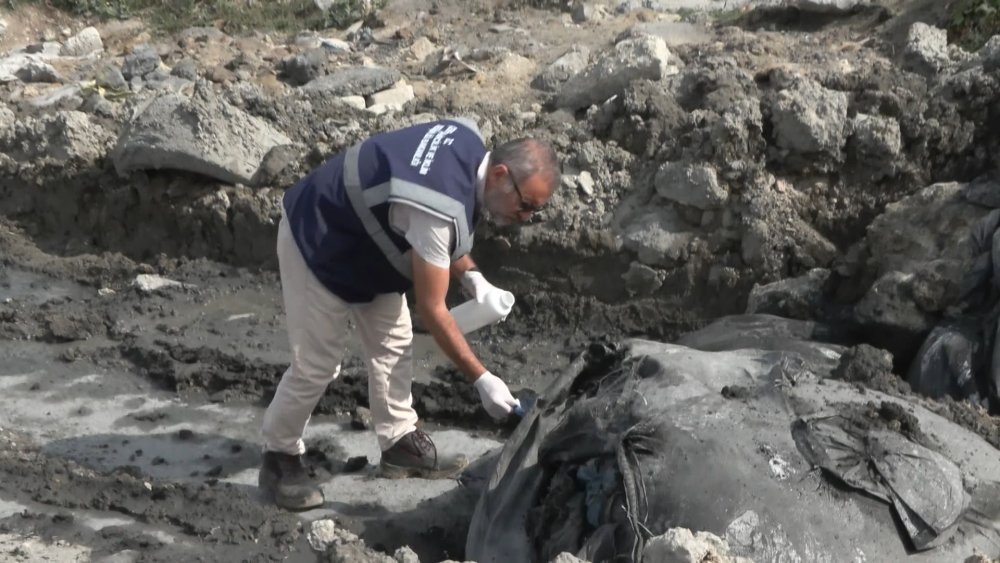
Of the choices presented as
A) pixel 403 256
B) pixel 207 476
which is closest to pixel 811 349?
pixel 403 256

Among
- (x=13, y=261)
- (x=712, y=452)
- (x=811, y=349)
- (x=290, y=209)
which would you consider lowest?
(x=13, y=261)

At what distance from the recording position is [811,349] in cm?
450

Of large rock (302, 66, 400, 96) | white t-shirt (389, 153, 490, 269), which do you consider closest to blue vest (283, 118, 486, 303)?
white t-shirt (389, 153, 490, 269)

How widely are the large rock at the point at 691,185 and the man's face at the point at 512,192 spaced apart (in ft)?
7.47

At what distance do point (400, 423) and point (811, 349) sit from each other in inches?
63.2

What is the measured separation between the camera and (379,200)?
13.2 ft

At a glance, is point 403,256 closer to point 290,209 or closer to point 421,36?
point 290,209

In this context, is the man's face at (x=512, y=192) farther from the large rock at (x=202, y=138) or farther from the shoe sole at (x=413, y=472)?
the large rock at (x=202, y=138)

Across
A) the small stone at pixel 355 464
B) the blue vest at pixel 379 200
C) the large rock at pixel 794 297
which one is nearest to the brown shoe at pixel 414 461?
the small stone at pixel 355 464

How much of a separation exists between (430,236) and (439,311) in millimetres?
256

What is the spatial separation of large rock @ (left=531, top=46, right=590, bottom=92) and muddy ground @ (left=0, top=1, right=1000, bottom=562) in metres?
0.10

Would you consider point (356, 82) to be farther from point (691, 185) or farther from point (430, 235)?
point (430, 235)

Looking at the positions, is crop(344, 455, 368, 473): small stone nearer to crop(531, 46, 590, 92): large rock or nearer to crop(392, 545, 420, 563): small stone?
crop(392, 545, 420, 563): small stone

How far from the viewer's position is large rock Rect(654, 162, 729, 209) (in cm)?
601
